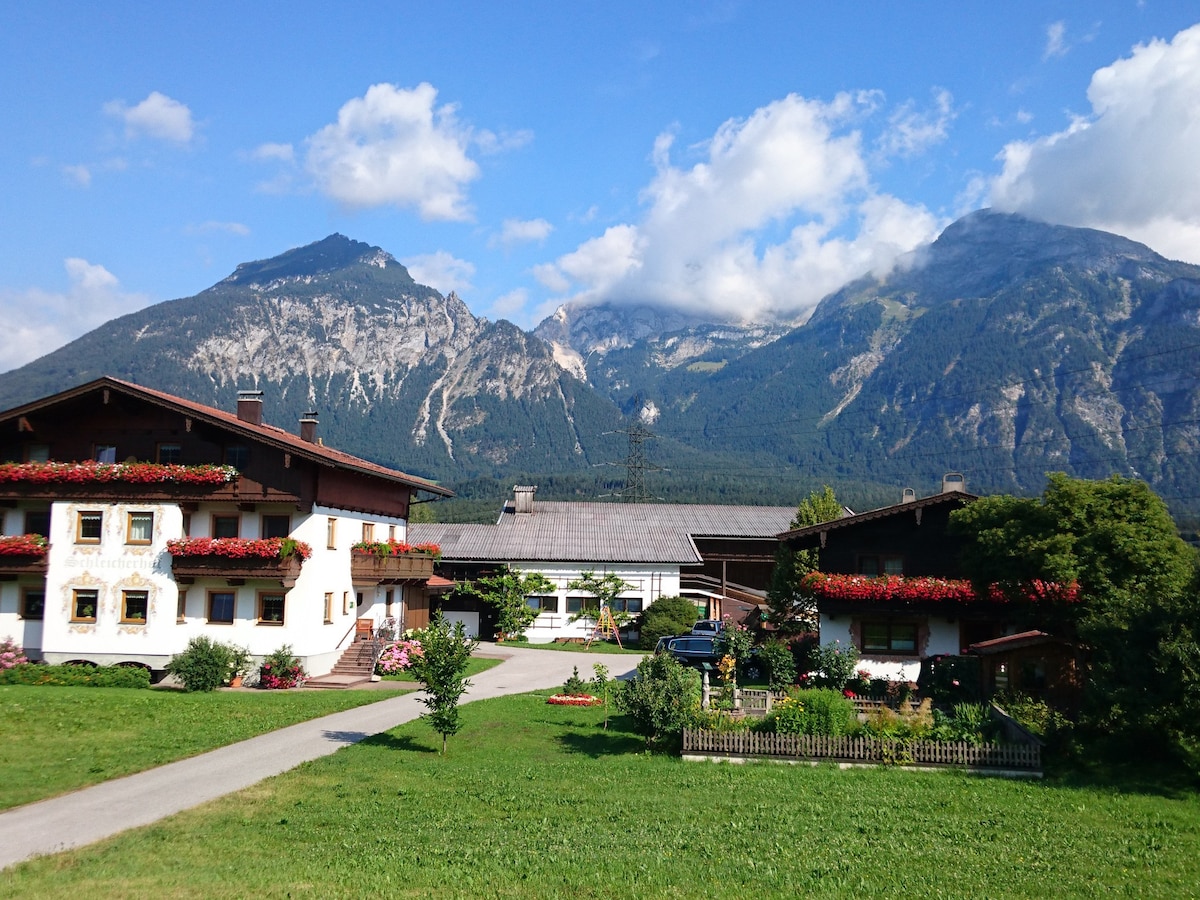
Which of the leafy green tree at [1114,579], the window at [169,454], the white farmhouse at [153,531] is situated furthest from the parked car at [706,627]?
the window at [169,454]

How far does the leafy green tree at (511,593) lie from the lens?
5347cm

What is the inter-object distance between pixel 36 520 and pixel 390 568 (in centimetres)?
1334

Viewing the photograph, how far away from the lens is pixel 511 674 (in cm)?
3741

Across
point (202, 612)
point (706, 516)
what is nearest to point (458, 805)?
point (202, 612)

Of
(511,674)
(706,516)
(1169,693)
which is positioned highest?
(706,516)

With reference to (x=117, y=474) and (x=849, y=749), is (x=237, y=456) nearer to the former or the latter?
(x=117, y=474)

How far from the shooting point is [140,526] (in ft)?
110

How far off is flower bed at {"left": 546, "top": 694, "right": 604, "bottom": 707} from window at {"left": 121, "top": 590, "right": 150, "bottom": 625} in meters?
15.4

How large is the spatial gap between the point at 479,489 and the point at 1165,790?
520ft

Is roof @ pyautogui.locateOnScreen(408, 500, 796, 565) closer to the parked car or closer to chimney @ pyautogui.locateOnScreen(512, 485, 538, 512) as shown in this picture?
chimney @ pyautogui.locateOnScreen(512, 485, 538, 512)

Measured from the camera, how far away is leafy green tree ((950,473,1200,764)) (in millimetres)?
19391

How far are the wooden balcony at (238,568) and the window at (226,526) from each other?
5.60 feet

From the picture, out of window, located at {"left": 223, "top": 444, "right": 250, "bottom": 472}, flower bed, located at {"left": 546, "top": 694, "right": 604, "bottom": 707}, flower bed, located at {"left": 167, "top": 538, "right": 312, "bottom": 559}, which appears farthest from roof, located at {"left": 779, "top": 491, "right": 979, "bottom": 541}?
→ window, located at {"left": 223, "top": 444, "right": 250, "bottom": 472}

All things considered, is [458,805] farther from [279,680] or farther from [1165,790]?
[279,680]
